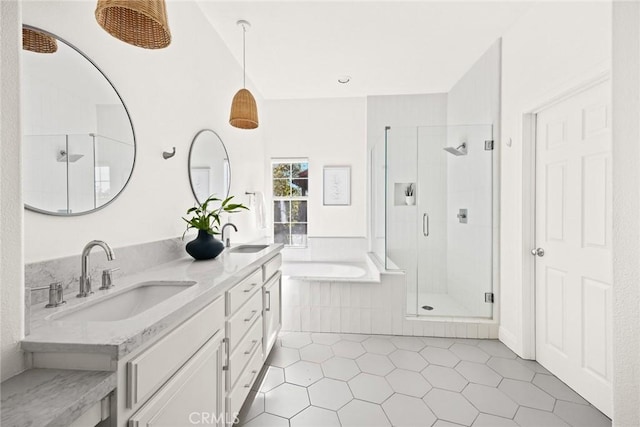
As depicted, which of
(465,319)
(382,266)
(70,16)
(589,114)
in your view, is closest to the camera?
(70,16)

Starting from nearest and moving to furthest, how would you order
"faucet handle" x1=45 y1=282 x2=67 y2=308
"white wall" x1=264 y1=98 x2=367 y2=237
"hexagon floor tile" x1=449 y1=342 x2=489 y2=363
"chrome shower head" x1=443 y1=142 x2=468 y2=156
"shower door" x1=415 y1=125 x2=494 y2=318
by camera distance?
"faucet handle" x1=45 y1=282 x2=67 y2=308 < "hexagon floor tile" x1=449 y1=342 x2=489 y2=363 < "shower door" x1=415 y1=125 x2=494 y2=318 < "chrome shower head" x1=443 y1=142 x2=468 y2=156 < "white wall" x1=264 y1=98 x2=367 y2=237

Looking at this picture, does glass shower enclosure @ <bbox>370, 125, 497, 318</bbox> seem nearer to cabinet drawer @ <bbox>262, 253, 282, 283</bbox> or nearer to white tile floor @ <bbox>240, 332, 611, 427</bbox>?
white tile floor @ <bbox>240, 332, 611, 427</bbox>

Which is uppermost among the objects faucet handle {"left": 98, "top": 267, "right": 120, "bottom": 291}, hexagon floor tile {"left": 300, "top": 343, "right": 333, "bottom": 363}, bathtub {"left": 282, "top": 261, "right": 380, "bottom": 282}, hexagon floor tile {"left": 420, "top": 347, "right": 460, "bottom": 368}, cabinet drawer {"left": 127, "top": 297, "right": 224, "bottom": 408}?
faucet handle {"left": 98, "top": 267, "right": 120, "bottom": 291}

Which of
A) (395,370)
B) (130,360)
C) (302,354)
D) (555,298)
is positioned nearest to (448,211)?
(555,298)

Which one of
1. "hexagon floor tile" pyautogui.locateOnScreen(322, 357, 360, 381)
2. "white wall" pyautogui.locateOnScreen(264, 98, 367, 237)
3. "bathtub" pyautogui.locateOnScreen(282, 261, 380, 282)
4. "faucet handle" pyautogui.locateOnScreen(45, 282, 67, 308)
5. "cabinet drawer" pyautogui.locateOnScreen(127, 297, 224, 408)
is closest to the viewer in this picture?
"cabinet drawer" pyautogui.locateOnScreen(127, 297, 224, 408)

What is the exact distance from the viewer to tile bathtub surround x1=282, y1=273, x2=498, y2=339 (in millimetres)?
2820

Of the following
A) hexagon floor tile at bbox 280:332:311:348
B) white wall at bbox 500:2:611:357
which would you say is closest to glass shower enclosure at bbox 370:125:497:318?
white wall at bbox 500:2:611:357

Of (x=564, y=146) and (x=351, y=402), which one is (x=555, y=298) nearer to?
(x=564, y=146)

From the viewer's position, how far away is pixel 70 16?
118cm

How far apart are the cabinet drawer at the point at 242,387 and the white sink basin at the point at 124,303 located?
60 cm

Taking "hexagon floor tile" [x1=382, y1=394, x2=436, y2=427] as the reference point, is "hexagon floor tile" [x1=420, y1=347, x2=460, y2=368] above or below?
above

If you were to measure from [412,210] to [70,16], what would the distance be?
3001 mm

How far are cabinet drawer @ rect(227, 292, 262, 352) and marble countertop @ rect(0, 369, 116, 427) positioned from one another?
761 mm

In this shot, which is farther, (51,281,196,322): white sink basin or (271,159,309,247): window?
(271,159,309,247): window
